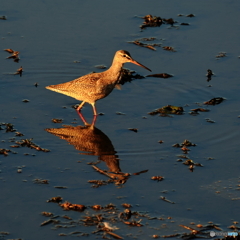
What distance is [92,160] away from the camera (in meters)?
9.23

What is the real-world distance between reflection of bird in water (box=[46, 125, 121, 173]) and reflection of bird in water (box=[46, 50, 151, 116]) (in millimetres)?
838

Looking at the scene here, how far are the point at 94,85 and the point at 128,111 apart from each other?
2.81 ft

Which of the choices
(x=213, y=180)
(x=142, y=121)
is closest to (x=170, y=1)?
(x=142, y=121)

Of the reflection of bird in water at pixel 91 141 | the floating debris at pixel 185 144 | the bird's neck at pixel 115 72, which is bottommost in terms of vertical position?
the reflection of bird in water at pixel 91 141

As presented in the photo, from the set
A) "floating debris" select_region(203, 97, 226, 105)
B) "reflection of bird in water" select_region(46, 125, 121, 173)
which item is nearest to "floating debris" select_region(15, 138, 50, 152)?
"reflection of bird in water" select_region(46, 125, 121, 173)

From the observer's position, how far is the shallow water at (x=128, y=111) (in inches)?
314

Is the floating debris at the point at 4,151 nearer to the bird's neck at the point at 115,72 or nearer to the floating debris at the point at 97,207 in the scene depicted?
the floating debris at the point at 97,207

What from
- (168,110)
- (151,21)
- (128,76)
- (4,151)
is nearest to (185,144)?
(168,110)

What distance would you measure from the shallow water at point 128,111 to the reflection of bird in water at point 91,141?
95 mm

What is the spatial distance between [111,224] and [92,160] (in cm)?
204

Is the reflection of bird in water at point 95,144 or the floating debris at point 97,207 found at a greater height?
the floating debris at point 97,207

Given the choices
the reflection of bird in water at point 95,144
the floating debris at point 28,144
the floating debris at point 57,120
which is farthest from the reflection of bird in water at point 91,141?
the floating debris at point 28,144

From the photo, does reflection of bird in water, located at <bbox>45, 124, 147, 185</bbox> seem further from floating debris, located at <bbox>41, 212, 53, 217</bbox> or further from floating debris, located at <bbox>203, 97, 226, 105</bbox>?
floating debris, located at <bbox>203, 97, 226, 105</bbox>

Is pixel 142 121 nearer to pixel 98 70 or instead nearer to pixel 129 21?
pixel 98 70
